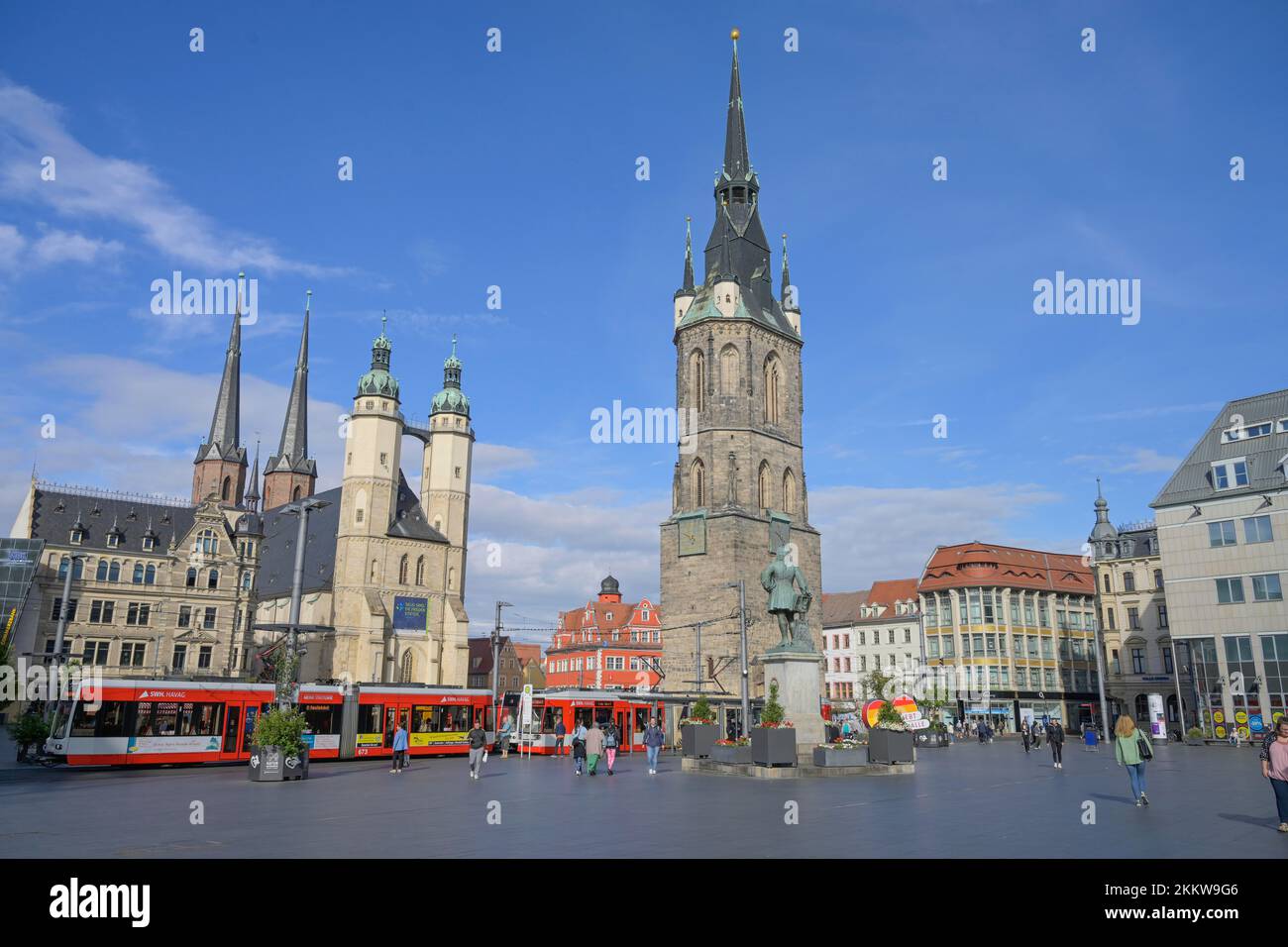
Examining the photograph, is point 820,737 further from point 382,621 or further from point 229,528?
point 229,528

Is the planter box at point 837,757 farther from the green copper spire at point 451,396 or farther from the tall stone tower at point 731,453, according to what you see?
the green copper spire at point 451,396

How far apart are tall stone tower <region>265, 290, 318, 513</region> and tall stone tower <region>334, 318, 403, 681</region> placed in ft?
129

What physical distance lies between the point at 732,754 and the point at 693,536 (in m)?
36.2

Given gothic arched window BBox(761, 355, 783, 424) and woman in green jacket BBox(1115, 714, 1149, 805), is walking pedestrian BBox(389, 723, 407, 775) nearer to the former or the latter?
woman in green jacket BBox(1115, 714, 1149, 805)

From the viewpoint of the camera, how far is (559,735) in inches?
1618

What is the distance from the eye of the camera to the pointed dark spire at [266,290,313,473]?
11031cm

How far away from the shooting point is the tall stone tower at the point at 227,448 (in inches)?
3799

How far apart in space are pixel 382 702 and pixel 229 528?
41517 millimetres

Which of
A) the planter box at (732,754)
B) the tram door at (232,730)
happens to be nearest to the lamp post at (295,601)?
the tram door at (232,730)

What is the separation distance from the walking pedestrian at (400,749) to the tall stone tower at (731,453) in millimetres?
31018

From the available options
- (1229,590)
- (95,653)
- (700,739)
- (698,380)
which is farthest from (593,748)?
(95,653)

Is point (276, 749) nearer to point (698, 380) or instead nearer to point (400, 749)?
point (400, 749)
